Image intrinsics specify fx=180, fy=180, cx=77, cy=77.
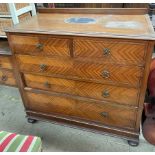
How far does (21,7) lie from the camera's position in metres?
1.62

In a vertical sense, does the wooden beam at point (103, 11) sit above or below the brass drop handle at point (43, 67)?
above

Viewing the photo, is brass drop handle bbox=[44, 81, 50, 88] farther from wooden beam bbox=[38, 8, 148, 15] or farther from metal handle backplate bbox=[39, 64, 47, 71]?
wooden beam bbox=[38, 8, 148, 15]

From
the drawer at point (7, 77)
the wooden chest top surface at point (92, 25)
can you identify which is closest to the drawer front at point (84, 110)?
the drawer at point (7, 77)

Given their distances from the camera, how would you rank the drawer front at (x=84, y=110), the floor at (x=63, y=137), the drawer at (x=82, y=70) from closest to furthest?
the drawer at (x=82, y=70)
the drawer front at (x=84, y=110)
the floor at (x=63, y=137)

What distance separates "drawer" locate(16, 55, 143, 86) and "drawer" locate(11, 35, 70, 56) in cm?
5

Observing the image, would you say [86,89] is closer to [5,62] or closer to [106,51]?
[106,51]

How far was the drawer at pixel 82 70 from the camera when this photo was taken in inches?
45.8

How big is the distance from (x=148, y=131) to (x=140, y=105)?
35 centimetres

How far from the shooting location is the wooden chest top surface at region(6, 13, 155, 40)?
108 centimetres

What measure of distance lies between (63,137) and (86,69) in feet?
2.34

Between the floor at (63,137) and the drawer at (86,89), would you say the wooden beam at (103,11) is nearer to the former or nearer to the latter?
the drawer at (86,89)

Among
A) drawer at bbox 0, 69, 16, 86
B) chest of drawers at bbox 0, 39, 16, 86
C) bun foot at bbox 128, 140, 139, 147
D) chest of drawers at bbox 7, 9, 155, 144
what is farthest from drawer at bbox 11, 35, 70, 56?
bun foot at bbox 128, 140, 139, 147

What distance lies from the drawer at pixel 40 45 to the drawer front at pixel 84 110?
416 millimetres

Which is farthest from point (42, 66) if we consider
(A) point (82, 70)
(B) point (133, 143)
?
(B) point (133, 143)
